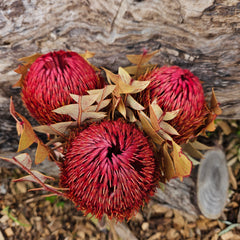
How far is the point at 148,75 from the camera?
960 mm

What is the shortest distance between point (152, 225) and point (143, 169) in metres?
0.71

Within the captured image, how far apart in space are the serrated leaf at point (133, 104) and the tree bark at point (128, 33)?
13.0 inches

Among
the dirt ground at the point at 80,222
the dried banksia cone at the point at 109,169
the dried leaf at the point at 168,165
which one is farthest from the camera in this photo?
the dirt ground at the point at 80,222

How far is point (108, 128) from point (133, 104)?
0.13 m

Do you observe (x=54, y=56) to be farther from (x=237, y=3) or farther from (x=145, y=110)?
(x=237, y=3)

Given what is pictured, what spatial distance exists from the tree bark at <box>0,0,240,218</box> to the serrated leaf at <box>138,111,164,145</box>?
39cm

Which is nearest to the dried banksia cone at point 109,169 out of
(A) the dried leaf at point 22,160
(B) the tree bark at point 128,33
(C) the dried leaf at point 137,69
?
(A) the dried leaf at point 22,160

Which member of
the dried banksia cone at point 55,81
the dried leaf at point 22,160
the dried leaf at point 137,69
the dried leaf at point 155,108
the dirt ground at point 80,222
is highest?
the dried banksia cone at point 55,81

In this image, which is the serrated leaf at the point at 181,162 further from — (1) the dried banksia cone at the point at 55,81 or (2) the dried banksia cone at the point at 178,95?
(1) the dried banksia cone at the point at 55,81

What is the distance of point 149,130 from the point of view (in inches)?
35.3

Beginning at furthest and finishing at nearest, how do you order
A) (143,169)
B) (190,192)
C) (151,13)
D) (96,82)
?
(190,192) → (151,13) → (96,82) → (143,169)

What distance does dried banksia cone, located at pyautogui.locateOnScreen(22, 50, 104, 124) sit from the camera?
2.68ft

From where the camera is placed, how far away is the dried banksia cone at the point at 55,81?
32.2 inches

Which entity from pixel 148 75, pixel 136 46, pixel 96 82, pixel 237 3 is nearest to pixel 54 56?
pixel 96 82
